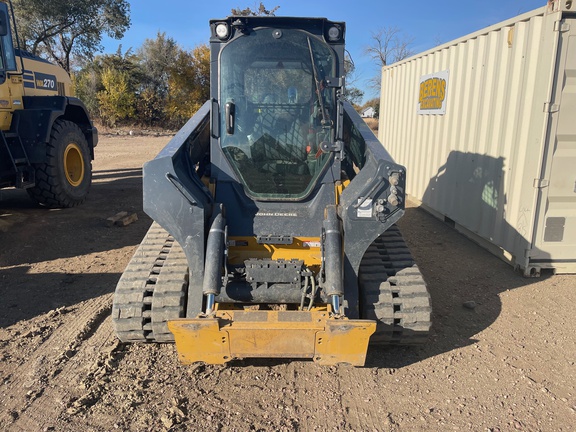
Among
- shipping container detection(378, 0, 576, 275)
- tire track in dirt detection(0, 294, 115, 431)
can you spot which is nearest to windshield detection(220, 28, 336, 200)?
tire track in dirt detection(0, 294, 115, 431)

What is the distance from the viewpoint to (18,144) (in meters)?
7.29

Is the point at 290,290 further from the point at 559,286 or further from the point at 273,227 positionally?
the point at 559,286

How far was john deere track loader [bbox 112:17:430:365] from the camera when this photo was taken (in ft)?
10.9

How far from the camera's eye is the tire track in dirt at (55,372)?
311 centimetres

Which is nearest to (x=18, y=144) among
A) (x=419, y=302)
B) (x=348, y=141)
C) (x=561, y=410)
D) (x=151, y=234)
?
(x=151, y=234)

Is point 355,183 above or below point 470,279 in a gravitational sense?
above

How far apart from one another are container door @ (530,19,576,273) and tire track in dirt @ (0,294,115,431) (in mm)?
4846

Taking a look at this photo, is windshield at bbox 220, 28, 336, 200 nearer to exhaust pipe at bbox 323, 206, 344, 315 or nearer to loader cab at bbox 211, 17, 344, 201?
loader cab at bbox 211, 17, 344, 201

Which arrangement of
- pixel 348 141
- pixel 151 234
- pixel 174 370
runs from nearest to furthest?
pixel 174 370 < pixel 151 234 < pixel 348 141

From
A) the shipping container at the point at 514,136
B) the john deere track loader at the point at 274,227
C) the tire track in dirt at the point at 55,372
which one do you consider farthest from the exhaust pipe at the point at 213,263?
the shipping container at the point at 514,136

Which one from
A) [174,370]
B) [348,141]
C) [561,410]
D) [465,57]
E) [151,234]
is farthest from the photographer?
[465,57]

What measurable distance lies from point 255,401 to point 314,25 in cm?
299

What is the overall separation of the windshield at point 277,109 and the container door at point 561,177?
2.91 meters

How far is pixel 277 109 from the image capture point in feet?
13.2
